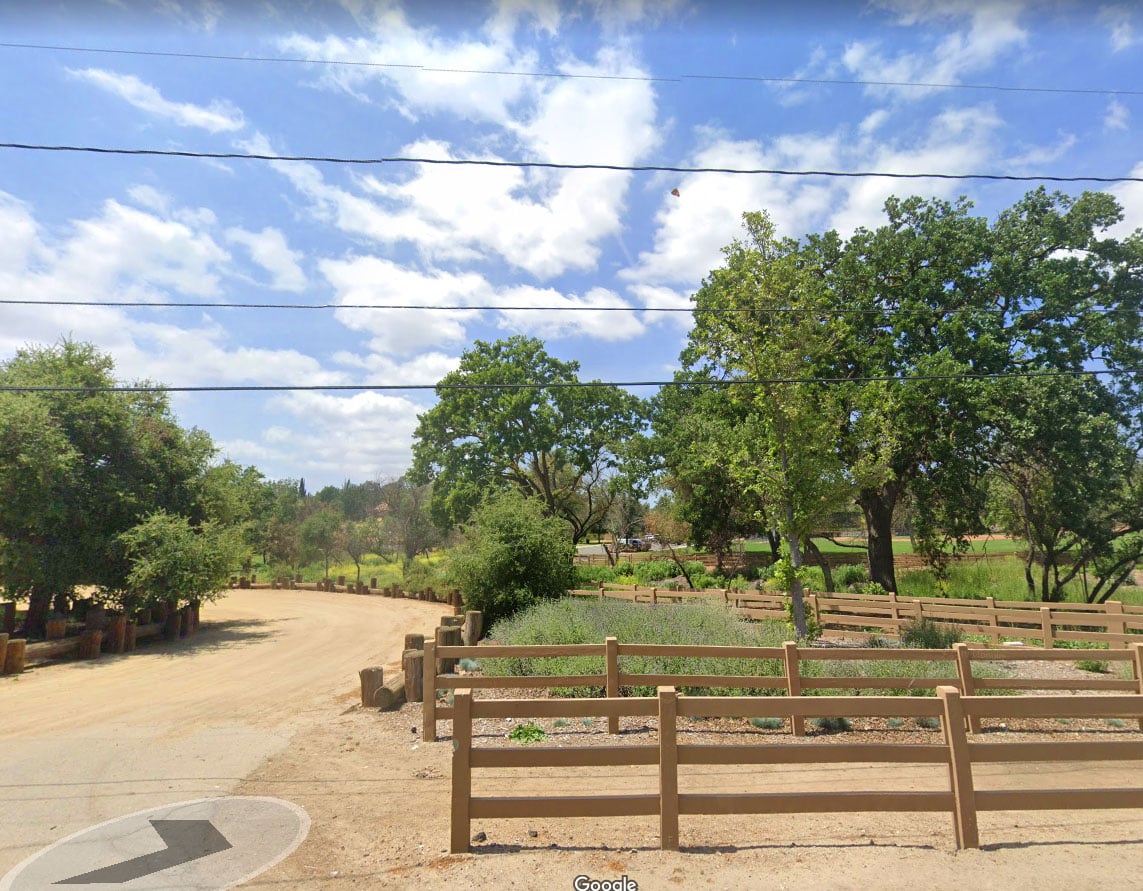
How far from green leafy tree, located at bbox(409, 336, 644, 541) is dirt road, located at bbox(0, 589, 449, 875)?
43.6 feet

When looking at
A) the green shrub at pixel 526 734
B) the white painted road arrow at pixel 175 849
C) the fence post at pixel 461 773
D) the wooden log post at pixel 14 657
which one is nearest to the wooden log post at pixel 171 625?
the wooden log post at pixel 14 657

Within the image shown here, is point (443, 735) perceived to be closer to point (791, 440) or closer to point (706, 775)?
point (706, 775)

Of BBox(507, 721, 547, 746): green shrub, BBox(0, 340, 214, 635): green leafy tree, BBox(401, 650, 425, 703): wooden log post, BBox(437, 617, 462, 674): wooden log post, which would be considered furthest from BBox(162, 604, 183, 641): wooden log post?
BBox(507, 721, 547, 746): green shrub

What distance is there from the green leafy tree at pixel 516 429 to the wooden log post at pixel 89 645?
16.4 m

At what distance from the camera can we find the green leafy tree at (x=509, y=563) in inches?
690

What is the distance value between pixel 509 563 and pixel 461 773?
13272 millimetres

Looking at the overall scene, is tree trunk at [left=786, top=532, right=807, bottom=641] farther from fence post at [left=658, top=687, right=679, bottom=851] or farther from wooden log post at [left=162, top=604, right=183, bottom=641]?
wooden log post at [left=162, top=604, right=183, bottom=641]

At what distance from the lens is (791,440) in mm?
14391

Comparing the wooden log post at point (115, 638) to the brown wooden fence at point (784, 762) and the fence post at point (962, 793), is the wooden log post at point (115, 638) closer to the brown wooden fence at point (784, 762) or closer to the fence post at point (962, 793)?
the brown wooden fence at point (784, 762)

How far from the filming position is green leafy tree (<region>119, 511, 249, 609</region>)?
677 inches

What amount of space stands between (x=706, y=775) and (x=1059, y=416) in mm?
17138

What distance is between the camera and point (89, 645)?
1569 centimetres

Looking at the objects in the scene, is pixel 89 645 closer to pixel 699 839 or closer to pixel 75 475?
pixel 75 475

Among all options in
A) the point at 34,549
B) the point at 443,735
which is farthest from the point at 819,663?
the point at 34,549
